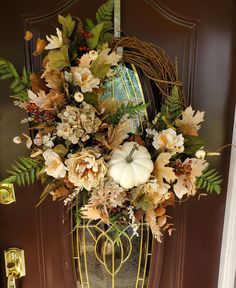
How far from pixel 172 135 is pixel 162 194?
0.18 meters

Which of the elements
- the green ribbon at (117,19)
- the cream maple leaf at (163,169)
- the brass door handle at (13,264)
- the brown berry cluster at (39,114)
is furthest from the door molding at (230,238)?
the brass door handle at (13,264)

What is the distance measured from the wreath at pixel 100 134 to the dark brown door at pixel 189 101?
0.10 metres

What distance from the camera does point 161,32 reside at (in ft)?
3.34

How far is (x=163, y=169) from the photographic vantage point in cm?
88

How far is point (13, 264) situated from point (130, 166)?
0.68 metres

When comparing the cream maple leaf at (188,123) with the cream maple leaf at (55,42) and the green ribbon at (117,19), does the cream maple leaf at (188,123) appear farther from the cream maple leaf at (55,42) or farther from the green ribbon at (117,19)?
the cream maple leaf at (55,42)

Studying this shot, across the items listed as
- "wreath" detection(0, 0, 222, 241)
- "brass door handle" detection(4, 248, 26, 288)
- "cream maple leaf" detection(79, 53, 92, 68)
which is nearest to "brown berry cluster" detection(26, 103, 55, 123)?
"wreath" detection(0, 0, 222, 241)

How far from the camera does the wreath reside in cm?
84

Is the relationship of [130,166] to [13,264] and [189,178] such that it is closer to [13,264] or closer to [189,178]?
[189,178]

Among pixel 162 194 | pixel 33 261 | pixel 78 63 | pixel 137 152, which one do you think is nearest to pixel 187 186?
pixel 162 194

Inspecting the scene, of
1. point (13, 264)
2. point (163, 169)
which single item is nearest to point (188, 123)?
point (163, 169)

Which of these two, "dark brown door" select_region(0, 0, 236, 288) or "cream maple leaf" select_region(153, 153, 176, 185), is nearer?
"cream maple leaf" select_region(153, 153, 176, 185)

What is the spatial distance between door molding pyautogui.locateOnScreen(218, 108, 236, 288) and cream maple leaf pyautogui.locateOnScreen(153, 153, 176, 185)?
37cm

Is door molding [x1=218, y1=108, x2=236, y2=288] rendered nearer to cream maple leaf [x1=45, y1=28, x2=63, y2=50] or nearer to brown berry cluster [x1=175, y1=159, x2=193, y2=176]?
brown berry cluster [x1=175, y1=159, x2=193, y2=176]
